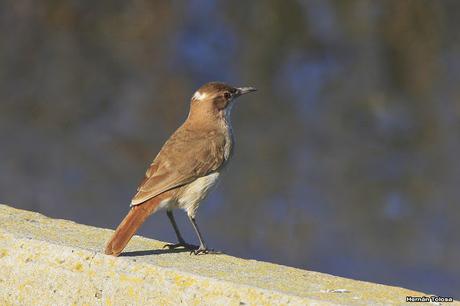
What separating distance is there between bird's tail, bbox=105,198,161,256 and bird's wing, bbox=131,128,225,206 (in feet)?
0.17

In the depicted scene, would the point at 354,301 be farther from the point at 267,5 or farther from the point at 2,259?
the point at 267,5

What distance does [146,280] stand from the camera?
4949mm

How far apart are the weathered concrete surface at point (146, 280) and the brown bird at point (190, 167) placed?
1.21 ft

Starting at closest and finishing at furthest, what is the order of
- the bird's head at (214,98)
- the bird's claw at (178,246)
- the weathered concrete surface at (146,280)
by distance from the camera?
the weathered concrete surface at (146,280)
the bird's claw at (178,246)
the bird's head at (214,98)

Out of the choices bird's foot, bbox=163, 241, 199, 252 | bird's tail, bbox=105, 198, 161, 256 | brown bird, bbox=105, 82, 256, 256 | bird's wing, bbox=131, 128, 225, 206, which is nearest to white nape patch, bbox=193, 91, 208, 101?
brown bird, bbox=105, 82, 256, 256

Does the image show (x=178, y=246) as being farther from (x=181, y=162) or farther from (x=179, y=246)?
(x=181, y=162)

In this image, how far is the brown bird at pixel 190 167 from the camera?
5977 mm

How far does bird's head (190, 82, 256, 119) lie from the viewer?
6.93 m

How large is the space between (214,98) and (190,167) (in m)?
0.85

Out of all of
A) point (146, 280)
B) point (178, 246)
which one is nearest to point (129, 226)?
point (178, 246)

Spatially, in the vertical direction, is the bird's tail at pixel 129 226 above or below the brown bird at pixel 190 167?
below

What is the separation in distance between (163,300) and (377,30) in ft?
33.7

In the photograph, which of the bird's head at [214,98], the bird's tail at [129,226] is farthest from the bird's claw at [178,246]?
the bird's head at [214,98]

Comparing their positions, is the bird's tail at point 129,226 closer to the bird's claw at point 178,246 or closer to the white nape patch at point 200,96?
the bird's claw at point 178,246
